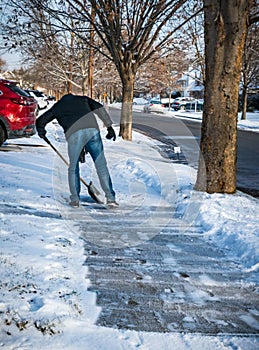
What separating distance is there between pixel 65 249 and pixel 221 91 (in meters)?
3.51

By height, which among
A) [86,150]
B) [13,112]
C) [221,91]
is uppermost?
[221,91]

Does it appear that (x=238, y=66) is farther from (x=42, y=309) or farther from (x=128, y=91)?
(x=128, y=91)

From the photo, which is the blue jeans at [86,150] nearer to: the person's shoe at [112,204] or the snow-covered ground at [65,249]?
the person's shoe at [112,204]

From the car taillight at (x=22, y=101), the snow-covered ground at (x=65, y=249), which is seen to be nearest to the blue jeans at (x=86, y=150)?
the snow-covered ground at (x=65, y=249)

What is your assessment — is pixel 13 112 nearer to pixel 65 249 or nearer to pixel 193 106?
pixel 65 249

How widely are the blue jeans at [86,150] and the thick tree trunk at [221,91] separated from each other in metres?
1.59

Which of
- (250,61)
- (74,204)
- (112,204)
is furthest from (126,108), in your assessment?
(250,61)

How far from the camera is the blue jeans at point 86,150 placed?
215 inches

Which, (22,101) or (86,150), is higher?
(22,101)

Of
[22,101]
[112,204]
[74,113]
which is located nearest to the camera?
[74,113]

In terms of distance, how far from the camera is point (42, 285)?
10.0 ft

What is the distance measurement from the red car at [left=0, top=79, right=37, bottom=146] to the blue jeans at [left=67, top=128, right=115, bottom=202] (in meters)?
5.11

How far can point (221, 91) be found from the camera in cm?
591

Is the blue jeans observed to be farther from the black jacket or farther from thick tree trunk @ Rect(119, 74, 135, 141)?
thick tree trunk @ Rect(119, 74, 135, 141)
